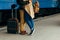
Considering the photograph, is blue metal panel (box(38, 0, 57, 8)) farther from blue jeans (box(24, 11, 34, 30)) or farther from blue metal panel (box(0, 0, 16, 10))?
blue jeans (box(24, 11, 34, 30))

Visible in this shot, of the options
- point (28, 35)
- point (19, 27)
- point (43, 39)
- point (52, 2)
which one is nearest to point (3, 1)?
point (19, 27)

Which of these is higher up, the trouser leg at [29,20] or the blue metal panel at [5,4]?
the blue metal panel at [5,4]

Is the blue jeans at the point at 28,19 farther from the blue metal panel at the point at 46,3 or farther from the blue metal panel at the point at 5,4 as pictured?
the blue metal panel at the point at 46,3

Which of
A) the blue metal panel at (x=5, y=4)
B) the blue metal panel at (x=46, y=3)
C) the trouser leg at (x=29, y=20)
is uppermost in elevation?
the blue metal panel at (x=5, y=4)

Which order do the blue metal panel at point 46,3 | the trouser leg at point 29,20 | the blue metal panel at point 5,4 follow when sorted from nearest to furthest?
1. the trouser leg at point 29,20
2. the blue metal panel at point 5,4
3. the blue metal panel at point 46,3

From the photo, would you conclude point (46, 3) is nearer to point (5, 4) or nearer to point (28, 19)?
point (5, 4)

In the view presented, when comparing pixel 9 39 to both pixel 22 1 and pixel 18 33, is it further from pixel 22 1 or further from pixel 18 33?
pixel 22 1

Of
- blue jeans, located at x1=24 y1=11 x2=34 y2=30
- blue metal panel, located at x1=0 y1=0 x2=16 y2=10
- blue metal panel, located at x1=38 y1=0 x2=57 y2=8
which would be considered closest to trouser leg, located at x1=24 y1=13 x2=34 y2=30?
blue jeans, located at x1=24 y1=11 x2=34 y2=30

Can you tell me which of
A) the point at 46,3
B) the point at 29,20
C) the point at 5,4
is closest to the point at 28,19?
the point at 29,20

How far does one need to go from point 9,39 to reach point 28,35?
3.08 feet

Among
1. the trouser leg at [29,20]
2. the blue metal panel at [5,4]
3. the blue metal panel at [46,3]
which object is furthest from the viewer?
the blue metal panel at [46,3]

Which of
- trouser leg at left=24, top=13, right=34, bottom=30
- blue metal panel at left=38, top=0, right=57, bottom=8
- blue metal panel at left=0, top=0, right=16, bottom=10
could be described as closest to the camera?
trouser leg at left=24, top=13, right=34, bottom=30

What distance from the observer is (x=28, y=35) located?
24.5ft

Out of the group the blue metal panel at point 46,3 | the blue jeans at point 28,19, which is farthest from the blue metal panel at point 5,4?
the blue metal panel at point 46,3
